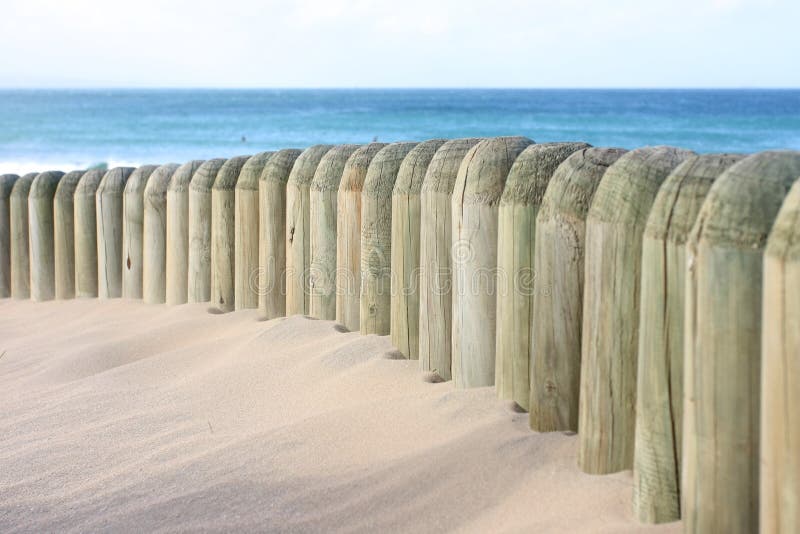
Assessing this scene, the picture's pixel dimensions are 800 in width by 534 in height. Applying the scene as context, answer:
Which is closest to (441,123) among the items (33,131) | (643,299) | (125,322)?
(33,131)

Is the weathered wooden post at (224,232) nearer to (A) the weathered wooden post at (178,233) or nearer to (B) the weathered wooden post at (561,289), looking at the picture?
(A) the weathered wooden post at (178,233)

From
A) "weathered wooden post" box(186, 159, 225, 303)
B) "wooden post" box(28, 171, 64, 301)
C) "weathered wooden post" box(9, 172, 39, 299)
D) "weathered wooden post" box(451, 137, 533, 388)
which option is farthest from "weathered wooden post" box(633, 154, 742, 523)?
"weathered wooden post" box(9, 172, 39, 299)

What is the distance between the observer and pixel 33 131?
33.5m

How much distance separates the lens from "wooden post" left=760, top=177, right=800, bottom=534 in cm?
181

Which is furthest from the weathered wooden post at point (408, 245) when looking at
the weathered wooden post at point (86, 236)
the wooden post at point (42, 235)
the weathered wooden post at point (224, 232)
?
the wooden post at point (42, 235)

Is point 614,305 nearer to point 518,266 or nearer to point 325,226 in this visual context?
point 518,266

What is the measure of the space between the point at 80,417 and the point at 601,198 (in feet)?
7.42

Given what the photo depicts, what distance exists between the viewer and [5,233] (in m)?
5.77

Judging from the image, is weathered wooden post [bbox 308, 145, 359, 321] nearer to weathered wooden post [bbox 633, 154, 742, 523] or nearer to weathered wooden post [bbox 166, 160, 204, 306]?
weathered wooden post [bbox 166, 160, 204, 306]

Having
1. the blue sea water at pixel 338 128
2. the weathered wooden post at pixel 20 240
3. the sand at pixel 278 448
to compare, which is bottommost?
the sand at pixel 278 448

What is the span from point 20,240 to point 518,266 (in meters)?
3.92

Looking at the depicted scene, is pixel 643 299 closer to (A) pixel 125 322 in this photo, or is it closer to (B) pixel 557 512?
(B) pixel 557 512

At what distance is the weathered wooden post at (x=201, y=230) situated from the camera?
4.81 m

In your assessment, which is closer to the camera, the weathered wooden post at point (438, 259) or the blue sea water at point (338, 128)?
the weathered wooden post at point (438, 259)
